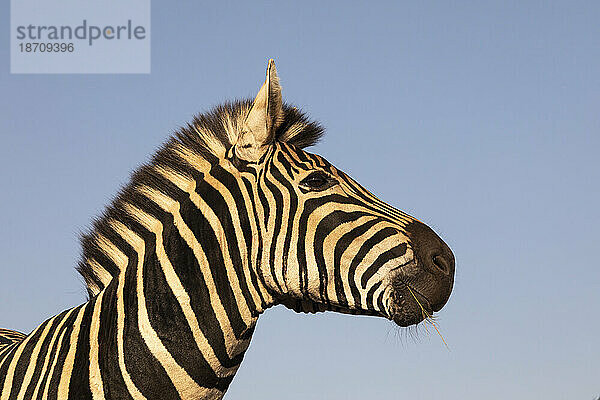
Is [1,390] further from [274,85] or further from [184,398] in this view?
[274,85]

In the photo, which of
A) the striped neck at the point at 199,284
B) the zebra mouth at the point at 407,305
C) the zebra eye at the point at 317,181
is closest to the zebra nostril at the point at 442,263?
the zebra mouth at the point at 407,305

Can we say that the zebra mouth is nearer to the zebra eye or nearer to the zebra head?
the zebra head

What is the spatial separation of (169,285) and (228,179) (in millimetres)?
887

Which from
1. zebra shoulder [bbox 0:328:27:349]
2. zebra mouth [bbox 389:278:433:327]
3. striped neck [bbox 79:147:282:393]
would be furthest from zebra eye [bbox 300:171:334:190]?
zebra shoulder [bbox 0:328:27:349]

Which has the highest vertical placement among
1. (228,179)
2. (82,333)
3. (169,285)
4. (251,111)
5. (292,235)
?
(251,111)

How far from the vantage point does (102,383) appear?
471cm

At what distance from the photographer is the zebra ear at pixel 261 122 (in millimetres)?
5180

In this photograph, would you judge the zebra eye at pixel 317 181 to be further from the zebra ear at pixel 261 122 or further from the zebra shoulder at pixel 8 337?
the zebra shoulder at pixel 8 337

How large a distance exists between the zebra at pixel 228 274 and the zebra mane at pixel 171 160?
4.3 inches

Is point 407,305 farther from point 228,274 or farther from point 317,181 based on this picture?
point 228,274

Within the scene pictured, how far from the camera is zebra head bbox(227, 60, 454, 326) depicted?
15.3ft

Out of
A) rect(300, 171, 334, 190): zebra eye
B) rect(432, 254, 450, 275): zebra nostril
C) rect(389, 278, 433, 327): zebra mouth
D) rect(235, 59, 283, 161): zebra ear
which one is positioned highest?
rect(235, 59, 283, 161): zebra ear

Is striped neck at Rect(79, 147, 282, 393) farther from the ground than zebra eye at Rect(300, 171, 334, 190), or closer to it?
closer to it

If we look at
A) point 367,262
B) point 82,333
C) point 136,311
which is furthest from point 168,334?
point 367,262
